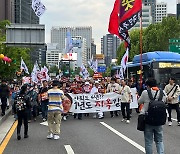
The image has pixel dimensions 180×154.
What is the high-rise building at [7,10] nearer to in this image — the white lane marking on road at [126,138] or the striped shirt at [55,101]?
the white lane marking on road at [126,138]

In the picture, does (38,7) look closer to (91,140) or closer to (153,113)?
(91,140)

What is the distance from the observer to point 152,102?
23.5 feet

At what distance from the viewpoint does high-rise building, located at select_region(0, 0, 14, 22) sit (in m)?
98.8

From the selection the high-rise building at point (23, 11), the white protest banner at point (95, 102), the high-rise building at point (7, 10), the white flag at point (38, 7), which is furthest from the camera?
the high-rise building at point (7, 10)

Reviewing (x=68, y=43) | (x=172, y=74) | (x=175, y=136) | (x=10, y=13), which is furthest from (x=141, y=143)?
(x=10, y=13)

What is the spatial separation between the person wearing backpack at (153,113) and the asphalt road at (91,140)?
5.38 feet

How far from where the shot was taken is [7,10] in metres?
104

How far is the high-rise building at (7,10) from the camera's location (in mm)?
98750

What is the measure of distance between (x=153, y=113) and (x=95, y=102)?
984cm

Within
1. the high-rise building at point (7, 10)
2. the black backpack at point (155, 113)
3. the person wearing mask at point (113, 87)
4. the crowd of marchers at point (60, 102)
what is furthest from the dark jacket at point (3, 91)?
the high-rise building at point (7, 10)

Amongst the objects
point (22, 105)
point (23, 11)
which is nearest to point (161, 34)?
point (22, 105)

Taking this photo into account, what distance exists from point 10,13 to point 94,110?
314 feet

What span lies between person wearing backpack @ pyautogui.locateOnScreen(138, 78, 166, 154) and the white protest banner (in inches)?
363

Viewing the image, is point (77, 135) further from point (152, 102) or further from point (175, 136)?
point (152, 102)
